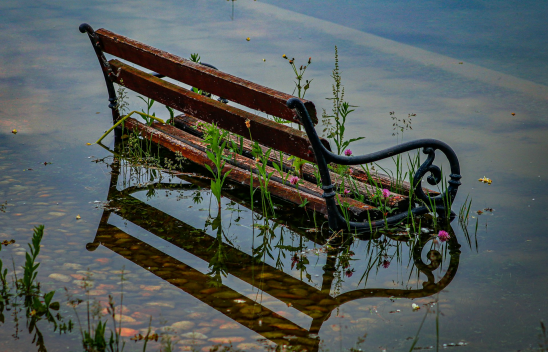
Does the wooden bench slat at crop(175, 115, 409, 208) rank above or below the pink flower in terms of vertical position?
above

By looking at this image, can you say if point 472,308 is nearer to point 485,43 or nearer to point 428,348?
point 428,348

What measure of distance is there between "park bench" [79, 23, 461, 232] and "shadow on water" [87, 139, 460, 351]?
223mm

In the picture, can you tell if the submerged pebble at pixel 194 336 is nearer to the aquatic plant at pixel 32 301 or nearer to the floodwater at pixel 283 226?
the floodwater at pixel 283 226

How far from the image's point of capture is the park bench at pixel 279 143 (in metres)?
3.68

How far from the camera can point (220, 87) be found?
4.12m

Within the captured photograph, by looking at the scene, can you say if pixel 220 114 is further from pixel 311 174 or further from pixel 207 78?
pixel 311 174

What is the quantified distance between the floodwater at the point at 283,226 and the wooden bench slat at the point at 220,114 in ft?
2.14

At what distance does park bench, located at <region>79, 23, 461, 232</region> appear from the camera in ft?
12.1

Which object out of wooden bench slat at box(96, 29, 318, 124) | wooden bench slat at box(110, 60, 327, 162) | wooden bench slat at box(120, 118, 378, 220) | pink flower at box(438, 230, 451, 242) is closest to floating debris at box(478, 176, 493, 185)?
pink flower at box(438, 230, 451, 242)

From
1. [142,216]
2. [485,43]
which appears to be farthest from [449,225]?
[485,43]

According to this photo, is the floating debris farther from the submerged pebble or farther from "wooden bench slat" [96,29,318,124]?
the submerged pebble

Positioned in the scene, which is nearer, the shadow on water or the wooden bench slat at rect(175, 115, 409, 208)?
the shadow on water

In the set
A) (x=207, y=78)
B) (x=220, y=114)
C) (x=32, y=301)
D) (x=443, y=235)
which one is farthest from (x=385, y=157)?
(x=32, y=301)

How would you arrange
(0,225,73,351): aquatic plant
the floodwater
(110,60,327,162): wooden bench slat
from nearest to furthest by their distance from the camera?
(0,225,73,351): aquatic plant → the floodwater → (110,60,327,162): wooden bench slat
